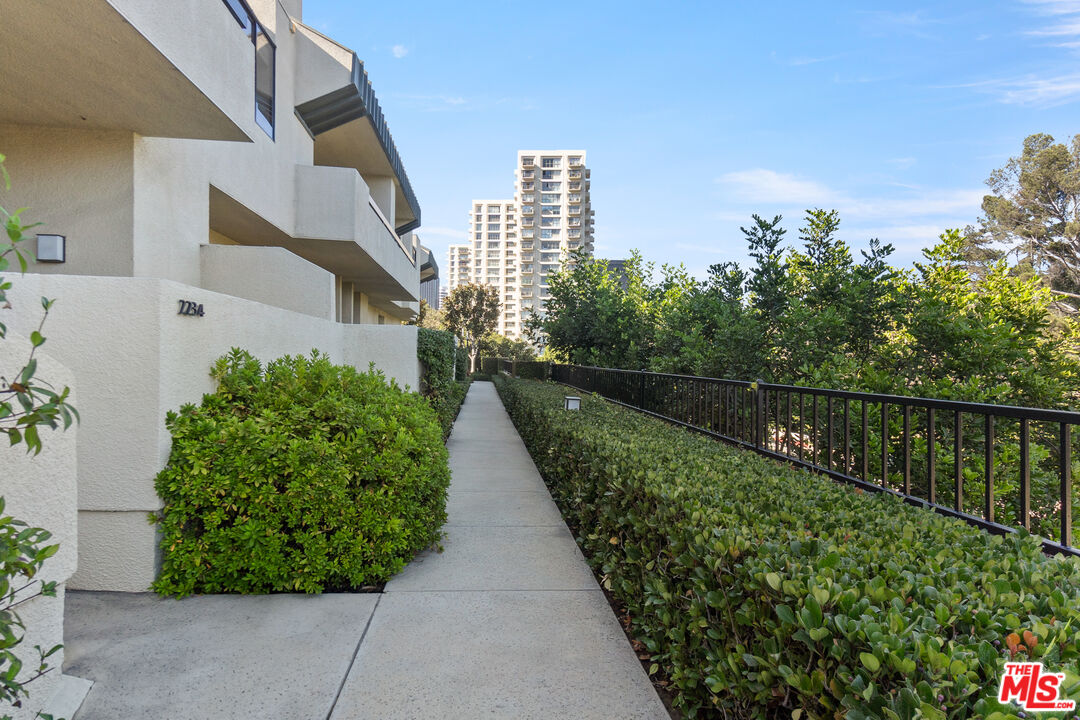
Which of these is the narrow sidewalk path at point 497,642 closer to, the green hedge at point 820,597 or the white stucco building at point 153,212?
the green hedge at point 820,597

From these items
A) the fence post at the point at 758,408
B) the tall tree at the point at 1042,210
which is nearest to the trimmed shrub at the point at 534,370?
the fence post at the point at 758,408

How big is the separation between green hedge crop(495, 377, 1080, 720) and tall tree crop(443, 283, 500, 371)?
143 ft

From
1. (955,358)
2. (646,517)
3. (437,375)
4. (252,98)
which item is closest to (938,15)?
(955,358)

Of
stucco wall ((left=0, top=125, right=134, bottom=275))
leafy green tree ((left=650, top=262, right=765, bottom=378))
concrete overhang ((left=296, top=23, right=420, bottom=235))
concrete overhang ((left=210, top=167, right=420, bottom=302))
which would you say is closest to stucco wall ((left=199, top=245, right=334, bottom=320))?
concrete overhang ((left=210, top=167, right=420, bottom=302))

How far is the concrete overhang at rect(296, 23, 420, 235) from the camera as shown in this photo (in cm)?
1141

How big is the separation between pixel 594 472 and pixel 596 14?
10.6 meters

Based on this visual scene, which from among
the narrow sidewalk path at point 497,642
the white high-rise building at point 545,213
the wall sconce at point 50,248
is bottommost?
the narrow sidewalk path at point 497,642

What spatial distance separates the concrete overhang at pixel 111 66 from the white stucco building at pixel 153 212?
16 millimetres

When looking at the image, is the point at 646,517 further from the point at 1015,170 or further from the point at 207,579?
the point at 1015,170

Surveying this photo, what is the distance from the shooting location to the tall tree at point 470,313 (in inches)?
1841

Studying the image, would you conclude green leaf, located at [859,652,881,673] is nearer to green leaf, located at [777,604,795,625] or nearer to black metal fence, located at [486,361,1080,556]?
green leaf, located at [777,604,795,625]

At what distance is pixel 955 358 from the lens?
7879 mm

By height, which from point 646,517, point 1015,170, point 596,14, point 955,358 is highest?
point 1015,170

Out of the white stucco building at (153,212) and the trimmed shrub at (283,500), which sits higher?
the white stucco building at (153,212)
